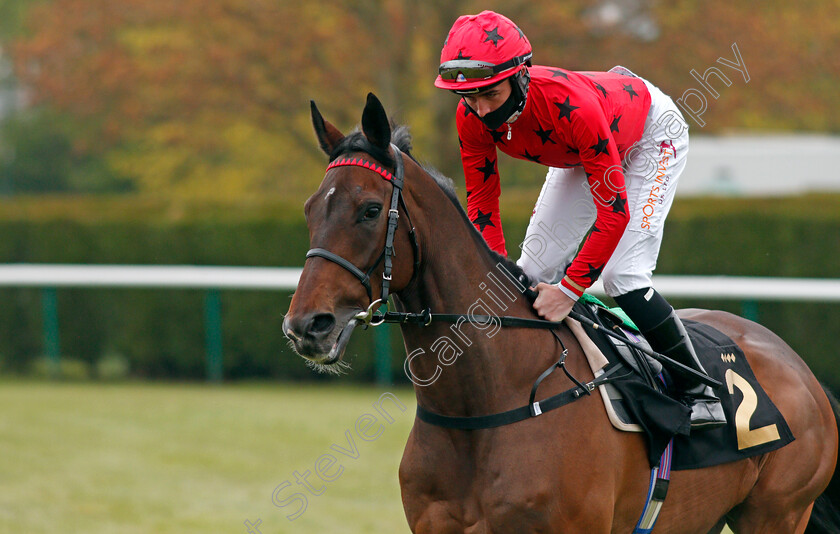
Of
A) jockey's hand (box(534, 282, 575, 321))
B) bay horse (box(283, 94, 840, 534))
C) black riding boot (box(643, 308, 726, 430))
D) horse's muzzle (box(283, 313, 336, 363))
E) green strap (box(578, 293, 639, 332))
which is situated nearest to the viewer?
horse's muzzle (box(283, 313, 336, 363))

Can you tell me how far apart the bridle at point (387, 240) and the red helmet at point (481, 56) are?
0.29 meters

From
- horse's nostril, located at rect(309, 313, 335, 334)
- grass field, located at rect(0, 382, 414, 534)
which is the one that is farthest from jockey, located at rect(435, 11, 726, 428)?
grass field, located at rect(0, 382, 414, 534)

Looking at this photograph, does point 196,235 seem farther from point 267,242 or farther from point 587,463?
point 587,463

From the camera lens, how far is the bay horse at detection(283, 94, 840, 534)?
2459mm

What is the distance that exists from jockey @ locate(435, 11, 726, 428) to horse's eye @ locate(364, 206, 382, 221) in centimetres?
46

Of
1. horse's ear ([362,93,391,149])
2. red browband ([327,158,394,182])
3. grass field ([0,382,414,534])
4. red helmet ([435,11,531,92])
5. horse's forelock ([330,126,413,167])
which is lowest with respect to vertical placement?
grass field ([0,382,414,534])

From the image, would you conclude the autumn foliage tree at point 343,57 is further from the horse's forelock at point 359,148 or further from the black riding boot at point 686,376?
the horse's forelock at point 359,148

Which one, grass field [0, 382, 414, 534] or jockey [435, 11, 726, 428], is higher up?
jockey [435, 11, 726, 428]

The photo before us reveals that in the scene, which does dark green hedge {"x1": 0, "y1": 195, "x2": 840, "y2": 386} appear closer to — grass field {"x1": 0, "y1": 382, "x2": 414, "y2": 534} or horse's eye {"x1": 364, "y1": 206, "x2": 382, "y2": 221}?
grass field {"x1": 0, "y1": 382, "x2": 414, "y2": 534}

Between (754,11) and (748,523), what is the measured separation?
11.3 meters

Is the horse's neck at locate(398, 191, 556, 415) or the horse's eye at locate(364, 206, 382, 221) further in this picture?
the horse's neck at locate(398, 191, 556, 415)

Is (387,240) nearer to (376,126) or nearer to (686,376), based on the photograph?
(376,126)

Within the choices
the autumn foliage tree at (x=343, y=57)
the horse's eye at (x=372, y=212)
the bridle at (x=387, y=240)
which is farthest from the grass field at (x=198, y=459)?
the autumn foliage tree at (x=343, y=57)

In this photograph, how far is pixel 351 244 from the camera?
2461 millimetres
